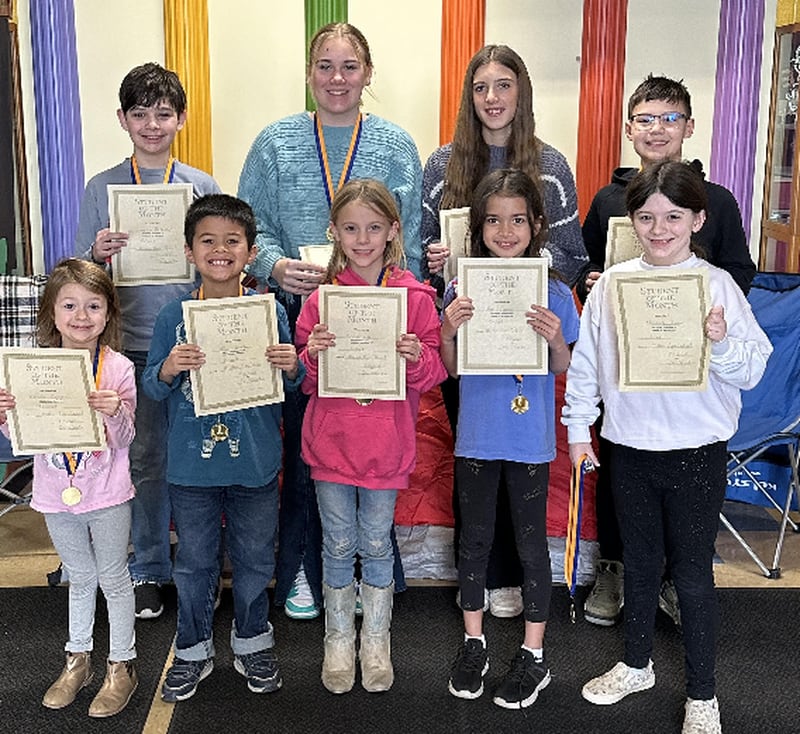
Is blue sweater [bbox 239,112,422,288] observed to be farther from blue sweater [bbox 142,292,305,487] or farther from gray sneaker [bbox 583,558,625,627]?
gray sneaker [bbox 583,558,625,627]

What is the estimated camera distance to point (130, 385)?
2.75 metres

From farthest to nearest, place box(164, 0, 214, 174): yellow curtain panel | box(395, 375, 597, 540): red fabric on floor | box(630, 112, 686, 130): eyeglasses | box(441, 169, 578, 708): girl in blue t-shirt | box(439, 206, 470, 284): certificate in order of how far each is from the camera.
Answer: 1. box(164, 0, 214, 174): yellow curtain panel
2. box(395, 375, 597, 540): red fabric on floor
3. box(630, 112, 686, 130): eyeglasses
4. box(439, 206, 470, 284): certificate
5. box(441, 169, 578, 708): girl in blue t-shirt

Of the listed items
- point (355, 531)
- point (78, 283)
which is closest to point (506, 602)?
point (355, 531)

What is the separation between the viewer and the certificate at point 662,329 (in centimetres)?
250

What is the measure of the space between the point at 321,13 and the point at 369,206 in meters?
3.43

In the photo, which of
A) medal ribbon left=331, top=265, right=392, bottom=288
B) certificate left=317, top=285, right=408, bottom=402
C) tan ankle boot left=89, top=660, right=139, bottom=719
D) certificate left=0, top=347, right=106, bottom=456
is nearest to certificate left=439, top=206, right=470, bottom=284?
medal ribbon left=331, top=265, right=392, bottom=288

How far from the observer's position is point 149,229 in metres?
3.01

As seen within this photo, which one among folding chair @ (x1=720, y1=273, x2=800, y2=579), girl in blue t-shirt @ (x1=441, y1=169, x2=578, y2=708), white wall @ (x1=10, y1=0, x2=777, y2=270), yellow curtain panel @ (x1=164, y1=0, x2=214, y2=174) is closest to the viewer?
girl in blue t-shirt @ (x1=441, y1=169, x2=578, y2=708)

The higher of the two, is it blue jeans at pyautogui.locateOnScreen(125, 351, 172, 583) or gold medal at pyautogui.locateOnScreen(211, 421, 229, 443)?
gold medal at pyautogui.locateOnScreen(211, 421, 229, 443)

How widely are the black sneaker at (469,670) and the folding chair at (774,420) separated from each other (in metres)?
1.33

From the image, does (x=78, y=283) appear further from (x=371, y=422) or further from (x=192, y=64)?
(x=192, y=64)

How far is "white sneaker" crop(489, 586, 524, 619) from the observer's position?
335 centimetres

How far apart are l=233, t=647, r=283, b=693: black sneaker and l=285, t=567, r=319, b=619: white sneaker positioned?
0.37 meters

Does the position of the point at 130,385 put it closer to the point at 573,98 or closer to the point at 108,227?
the point at 108,227
